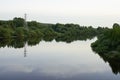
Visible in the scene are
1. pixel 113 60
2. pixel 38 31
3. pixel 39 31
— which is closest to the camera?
pixel 113 60

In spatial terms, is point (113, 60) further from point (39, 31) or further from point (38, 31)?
point (39, 31)

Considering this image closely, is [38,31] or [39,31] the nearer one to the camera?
[38,31]

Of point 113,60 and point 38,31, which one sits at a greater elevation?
point 113,60

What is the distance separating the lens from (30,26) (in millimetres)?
94750

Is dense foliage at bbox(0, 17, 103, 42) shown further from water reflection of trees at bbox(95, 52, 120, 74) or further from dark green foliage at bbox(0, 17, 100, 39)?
water reflection of trees at bbox(95, 52, 120, 74)

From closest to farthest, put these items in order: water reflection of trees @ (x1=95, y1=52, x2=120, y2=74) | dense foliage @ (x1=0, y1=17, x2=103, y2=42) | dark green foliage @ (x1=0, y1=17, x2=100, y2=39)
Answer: water reflection of trees @ (x1=95, y1=52, x2=120, y2=74)
dense foliage @ (x1=0, y1=17, x2=103, y2=42)
dark green foliage @ (x1=0, y1=17, x2=100, y2=39)

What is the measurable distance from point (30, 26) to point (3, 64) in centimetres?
6572

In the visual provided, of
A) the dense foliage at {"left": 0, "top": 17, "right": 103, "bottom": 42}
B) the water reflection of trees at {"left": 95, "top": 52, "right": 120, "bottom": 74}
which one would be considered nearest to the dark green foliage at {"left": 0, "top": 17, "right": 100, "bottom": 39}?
the dense foliage at {"left": 0, "top": 17, "right": 103, "bottom": 42}

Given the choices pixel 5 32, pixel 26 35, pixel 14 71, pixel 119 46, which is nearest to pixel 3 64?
pixel 14 71

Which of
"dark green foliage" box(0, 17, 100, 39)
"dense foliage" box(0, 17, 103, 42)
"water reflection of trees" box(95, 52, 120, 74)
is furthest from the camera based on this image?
"dark green foliage" box(0, 17, 100, 39)

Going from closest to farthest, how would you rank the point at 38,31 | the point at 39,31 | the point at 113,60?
1. the point at 113,60
2. the point at 38,31
3. the point at 39,31

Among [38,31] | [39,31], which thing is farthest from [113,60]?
[39,31]

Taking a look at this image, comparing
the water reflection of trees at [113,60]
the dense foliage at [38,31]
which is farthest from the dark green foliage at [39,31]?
the water reflection of trees at [113,60]

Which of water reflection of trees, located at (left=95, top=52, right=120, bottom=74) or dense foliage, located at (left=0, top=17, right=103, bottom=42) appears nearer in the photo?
water reflection of trees, located at (left=95, top=52, right=120, bottom=74)
